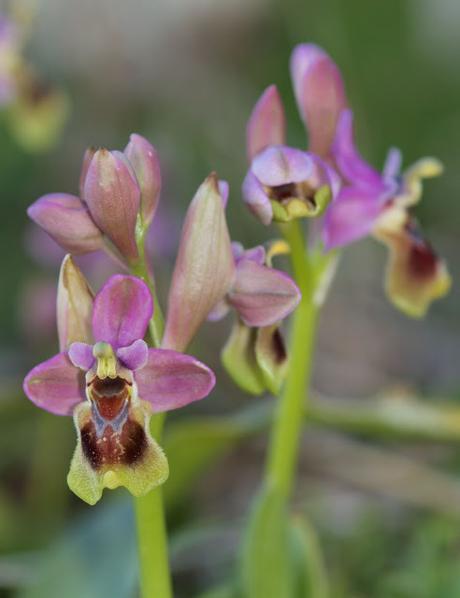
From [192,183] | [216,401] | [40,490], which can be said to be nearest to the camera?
[40,490]

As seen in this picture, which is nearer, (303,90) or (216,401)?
(303,90)

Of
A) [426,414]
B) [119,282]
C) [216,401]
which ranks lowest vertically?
[216,401]

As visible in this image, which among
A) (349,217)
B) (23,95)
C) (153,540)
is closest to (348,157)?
(349,217)

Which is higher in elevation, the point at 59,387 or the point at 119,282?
→ the point at 119,282

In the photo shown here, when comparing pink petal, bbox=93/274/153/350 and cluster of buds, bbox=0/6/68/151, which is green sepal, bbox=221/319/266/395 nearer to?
pink petal, bbox=93/274/153/350

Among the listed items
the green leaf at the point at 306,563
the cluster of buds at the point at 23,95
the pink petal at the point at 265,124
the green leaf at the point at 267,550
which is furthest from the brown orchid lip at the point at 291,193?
the cluster of buds at the point at 23,95

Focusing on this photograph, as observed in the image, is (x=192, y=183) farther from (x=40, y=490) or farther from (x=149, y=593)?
(x=149, y=593)

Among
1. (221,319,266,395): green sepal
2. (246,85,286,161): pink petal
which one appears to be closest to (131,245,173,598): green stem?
(221,319,266,395): green sepal

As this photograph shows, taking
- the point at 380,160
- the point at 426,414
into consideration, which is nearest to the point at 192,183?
the point at 380,160

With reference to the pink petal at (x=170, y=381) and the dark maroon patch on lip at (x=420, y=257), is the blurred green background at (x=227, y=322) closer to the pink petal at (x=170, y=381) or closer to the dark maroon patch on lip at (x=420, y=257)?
the dark maroon patch on lip at (x=420, y=257)
